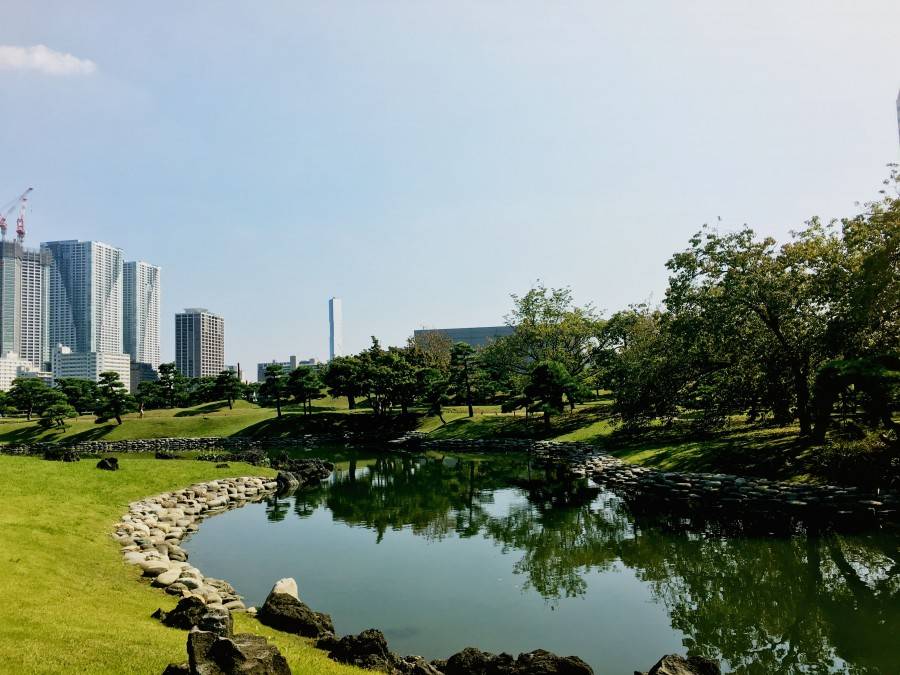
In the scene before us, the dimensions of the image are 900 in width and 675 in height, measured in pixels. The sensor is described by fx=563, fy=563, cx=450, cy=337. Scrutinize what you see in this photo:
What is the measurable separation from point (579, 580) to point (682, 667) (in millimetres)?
6999

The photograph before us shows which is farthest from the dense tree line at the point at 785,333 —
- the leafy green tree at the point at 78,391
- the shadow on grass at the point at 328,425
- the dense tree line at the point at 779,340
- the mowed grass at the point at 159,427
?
the leafy green tree at the point at 78,391

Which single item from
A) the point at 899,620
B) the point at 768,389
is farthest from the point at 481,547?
the point at 768,389

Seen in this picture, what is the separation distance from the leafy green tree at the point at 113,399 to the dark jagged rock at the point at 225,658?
71.2 meters

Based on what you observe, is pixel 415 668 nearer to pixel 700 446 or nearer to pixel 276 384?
pixel 700 446

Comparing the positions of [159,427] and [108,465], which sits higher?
[108,465]

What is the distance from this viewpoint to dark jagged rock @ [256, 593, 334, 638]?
1112 cm

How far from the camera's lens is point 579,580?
15.2 metres

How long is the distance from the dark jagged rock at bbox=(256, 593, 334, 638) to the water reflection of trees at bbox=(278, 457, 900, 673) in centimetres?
584

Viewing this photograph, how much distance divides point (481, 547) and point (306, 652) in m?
9.95

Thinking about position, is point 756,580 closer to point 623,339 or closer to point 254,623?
point 254,623

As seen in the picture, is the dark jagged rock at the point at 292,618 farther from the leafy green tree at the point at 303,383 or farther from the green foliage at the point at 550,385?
the leafy green tree at the point at 303,383

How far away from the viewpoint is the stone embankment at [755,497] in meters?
20.4

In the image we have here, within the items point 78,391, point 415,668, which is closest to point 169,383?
point 78,391

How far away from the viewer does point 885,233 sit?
2208cm
